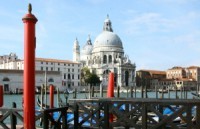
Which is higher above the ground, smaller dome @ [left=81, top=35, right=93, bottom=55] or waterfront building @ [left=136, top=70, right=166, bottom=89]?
smaller dome @ [left=81, top=35, right=93, bottom=55]

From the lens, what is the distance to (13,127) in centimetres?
557

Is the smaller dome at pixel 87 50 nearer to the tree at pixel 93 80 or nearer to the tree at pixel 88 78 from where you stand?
the tree at pixel 88 78

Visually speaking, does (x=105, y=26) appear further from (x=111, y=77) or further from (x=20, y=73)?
(x=111, y=77)

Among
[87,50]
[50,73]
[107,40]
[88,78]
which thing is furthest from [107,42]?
[50,73]

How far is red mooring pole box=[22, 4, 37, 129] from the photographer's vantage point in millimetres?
4812

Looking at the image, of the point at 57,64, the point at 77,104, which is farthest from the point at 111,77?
the point at 57,64

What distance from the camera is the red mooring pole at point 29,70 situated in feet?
15.8

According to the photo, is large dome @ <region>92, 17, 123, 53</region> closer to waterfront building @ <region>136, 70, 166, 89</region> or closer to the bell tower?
the bell tower

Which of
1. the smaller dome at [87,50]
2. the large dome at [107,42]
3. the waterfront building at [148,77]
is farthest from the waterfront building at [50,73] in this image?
the waterfront building at [148,77]

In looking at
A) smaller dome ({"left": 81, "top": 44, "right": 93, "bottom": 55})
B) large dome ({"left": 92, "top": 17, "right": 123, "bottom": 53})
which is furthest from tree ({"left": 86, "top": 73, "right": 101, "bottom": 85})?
smaller dome ({"left": 81, "top": 44, "right": 93, "bottom": 55})

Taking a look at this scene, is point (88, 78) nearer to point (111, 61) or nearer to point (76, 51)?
point (111, 61)

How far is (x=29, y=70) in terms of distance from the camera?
4.83 metres

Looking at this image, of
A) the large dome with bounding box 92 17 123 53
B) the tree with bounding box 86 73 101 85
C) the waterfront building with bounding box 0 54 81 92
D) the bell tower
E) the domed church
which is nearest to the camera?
the waterfront building with bounding box 0 54 81 92

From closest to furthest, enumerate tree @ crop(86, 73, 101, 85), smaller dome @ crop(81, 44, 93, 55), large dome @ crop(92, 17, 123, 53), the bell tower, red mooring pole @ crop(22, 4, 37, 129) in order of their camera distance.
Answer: red mooring pole @ crop(22, 4, 37, 129), tree @ crop(86, 73, 101, 85), large dome @ crop(92, 17, 123, 53), the bell tower, smaller dome @ crop(81, 44, 93, 55)
